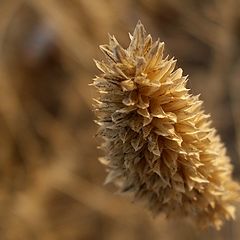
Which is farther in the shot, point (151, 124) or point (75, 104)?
point (75, 104)

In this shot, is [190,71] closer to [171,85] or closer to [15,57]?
[15,57]

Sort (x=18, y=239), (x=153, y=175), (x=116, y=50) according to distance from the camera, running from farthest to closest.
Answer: (x=18, y=239) → (x=153, y=175) → (x=116, y=50)

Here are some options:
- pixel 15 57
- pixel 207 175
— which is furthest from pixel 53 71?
pixel 207 175

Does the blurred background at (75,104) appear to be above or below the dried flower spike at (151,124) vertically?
above

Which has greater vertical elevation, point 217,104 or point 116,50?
point 217,104

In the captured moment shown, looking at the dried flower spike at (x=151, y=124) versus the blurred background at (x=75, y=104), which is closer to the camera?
the dried flower spike at (x=151, y=124)

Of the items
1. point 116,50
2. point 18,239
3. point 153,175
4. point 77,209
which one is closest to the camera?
point 116,50
